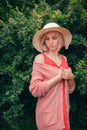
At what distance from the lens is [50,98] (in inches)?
220

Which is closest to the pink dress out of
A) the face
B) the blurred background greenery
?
the face

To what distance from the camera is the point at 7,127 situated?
293 inches

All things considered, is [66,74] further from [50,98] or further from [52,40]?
[52,40]

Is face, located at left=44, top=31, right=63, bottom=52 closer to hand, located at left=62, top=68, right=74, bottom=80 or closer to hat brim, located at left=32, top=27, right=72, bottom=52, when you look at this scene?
hat brim, located at left=32, top=27, right=72, bottom=52

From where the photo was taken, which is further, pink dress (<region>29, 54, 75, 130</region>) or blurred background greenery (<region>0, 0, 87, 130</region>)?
blurred background greenery (<region>0, 0, 87, 130</region>)

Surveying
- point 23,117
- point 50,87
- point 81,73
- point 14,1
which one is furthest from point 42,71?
point 14,1

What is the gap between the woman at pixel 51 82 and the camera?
5535 mm

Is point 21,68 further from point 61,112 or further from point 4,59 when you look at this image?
point 61,112

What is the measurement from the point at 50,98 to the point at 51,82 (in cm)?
21

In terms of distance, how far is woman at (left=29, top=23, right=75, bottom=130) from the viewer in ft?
18.2

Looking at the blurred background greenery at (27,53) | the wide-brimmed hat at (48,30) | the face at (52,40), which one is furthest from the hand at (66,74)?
the blurred background greenery at (27,53)

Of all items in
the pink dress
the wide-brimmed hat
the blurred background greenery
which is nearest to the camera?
the pink dress

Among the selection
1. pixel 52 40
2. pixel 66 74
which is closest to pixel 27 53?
pixel 52 40

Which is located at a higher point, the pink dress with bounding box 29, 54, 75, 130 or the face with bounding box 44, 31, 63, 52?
the face with bounding box 44, 31, 63, 52
